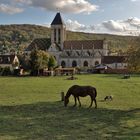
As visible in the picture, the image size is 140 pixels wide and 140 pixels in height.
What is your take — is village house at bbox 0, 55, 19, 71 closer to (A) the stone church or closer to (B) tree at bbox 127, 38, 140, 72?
(A) the stone church

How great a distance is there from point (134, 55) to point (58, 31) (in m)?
132

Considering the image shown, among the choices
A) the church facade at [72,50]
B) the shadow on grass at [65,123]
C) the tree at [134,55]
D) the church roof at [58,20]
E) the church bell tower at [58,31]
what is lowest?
the shadow on grass at [65,123]

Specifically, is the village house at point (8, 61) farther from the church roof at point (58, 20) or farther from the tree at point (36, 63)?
the church roof at point (58, 20)

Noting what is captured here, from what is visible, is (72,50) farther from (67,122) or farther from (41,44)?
(67,122)

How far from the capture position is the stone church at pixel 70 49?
149625 mm

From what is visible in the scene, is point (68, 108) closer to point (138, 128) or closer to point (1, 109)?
point (1, 109)

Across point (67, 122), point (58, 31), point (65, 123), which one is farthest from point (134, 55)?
point (58, 31)

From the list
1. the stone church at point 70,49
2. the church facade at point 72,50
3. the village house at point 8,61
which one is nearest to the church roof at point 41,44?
the stone church at point 70,49

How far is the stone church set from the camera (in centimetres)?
14962

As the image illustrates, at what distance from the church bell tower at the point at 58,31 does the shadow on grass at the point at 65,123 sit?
132072 mm

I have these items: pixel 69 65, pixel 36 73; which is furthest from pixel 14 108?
pixel 69 65

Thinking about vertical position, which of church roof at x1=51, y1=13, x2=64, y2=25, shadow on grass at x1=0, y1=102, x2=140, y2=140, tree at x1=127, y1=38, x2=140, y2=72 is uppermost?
church roof at x1=51, y1=13, x2=64, y2=25

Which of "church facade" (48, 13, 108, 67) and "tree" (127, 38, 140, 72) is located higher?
"church facade" (48, 13, 108, 67)

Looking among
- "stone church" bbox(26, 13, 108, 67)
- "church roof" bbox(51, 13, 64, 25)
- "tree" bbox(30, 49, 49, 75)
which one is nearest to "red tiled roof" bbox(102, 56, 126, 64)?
"stone church" bbox(26, 13, 108, 67)
